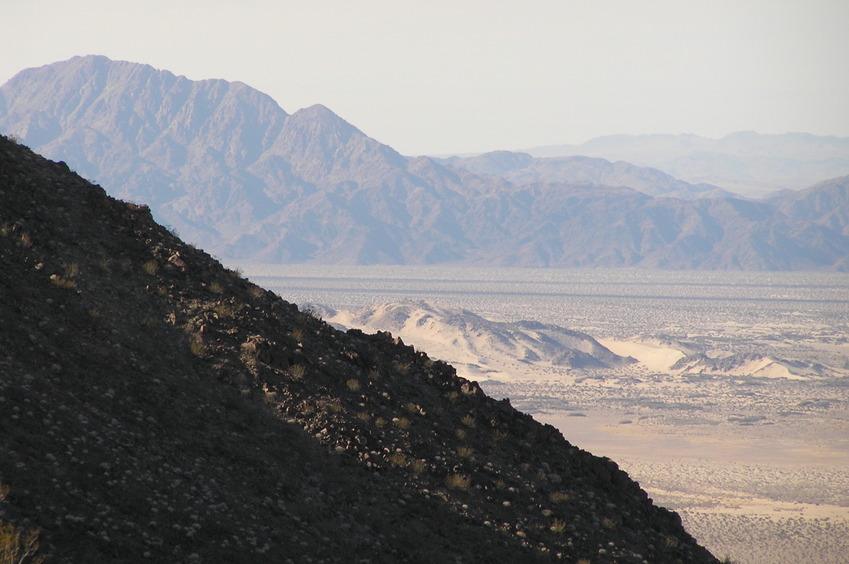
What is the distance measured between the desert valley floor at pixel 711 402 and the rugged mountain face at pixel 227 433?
25753 mm

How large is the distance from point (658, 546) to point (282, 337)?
21.6 ft

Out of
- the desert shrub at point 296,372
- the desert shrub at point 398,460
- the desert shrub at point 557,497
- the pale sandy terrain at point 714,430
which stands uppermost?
the desert shrub at point 296,372

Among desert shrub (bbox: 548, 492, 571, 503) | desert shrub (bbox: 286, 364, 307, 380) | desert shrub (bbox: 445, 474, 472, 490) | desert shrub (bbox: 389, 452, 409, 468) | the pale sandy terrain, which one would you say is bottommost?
the pale sandy terrain

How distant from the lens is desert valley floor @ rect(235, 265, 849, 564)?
150 feet

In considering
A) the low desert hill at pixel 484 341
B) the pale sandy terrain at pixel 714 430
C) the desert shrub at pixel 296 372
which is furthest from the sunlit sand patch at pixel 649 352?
the desert shrub at pixel 296 372

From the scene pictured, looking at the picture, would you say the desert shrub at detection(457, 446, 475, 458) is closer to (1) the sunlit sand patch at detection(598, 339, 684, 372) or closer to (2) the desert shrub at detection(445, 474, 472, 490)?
(2) the desert shrub at detection(445, 474, 472, 490)

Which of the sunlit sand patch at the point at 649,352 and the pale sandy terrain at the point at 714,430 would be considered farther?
the sunlit sand patch at the point at 649,352

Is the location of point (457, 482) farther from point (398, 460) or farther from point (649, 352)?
point (649, 352)

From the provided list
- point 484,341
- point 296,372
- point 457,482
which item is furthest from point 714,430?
point 457,482

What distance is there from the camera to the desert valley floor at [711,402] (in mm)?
45625

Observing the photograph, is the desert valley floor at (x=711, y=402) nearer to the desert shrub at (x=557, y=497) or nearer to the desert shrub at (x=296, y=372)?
the desert shrub at (x=557, y=497)

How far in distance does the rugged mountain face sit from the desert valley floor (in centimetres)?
2575

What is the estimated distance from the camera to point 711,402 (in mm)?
80625

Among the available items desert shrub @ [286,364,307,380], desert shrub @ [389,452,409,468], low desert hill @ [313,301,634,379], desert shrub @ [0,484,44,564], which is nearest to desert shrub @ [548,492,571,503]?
desert shrub @ [389,452,409,468]
